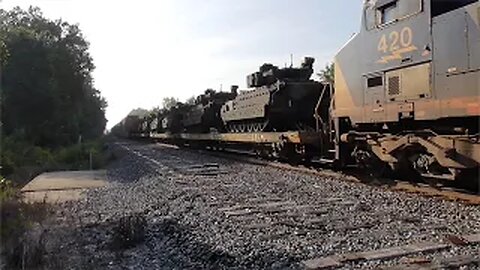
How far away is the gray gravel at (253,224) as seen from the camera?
534 centimetres

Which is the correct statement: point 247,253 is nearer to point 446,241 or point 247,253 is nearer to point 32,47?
point 446,241

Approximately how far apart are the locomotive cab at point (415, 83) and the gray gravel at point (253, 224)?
84cm

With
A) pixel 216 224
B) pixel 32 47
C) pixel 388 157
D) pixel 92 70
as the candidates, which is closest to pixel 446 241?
pixel 216 224

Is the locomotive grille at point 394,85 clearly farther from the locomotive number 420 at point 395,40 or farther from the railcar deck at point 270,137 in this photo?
the railcar deck at point 270,137

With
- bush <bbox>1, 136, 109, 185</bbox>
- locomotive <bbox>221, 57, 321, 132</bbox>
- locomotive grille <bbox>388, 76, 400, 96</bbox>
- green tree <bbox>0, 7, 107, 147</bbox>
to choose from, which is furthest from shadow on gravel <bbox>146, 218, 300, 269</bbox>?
green tree <bbox>0, 7, 107, 147</bbox>

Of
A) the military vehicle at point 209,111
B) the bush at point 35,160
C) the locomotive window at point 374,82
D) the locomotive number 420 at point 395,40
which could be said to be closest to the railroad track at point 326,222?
the locomotive window at point 374,82

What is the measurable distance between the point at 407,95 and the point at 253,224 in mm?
3878

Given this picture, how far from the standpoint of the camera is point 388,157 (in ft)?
31.2

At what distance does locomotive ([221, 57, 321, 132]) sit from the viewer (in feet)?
52.7

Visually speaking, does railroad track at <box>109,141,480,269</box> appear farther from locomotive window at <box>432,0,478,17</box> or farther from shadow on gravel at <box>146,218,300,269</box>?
locomotive window at <box>432,0,478,17</box>

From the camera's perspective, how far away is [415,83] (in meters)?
8.78

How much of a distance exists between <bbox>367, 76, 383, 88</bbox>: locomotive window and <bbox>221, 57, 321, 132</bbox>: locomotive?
4.93 m

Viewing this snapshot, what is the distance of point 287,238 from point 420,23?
15.2ft

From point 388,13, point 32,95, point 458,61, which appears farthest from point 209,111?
point 458,61
